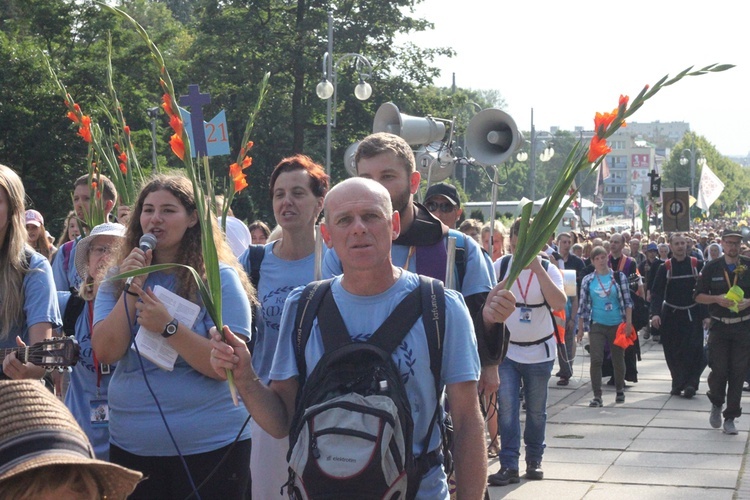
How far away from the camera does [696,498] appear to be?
803cm

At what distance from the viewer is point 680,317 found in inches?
566

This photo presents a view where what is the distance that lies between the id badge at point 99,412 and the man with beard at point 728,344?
25.9 ft

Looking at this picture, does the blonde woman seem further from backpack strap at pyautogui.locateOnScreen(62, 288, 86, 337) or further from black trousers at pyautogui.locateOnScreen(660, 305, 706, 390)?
black trousers at pyautogui.locateOnScreen(660, 305, 706, 390)

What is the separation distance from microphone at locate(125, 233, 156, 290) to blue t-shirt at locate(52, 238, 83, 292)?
2.12 m

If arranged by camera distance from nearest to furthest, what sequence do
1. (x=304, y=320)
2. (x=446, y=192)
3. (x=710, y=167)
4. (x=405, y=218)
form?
(x=304, y=320) → (x=405, y=218) → (x=446, y=192) → (x=710, y=167)

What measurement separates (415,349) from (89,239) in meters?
2.47

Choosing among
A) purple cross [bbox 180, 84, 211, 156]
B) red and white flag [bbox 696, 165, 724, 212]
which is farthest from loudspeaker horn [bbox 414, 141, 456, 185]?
red and white flag [bbox 696, 165, 724, 212]

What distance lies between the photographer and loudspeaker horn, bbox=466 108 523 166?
870cm

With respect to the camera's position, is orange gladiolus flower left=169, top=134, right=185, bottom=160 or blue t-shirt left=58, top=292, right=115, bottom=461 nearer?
orange gladiolus flower left=169, top=134, right=185, bottom=160

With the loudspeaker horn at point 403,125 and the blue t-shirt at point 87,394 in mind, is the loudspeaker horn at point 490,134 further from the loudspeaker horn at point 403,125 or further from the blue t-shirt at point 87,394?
the blue t-shirt at point 87,394

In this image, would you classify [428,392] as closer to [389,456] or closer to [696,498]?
[389,456]

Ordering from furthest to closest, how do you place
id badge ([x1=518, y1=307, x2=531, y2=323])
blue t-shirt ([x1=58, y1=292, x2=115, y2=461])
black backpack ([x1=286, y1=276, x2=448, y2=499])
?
id badge ([x1=518, y1=307, x2=531, y2=323]) → blue t-shirt ([x1=58, y1=292, x2=115, y2=461]) → black backpack ([x1=286, y1=276, x2=448, y2=499])

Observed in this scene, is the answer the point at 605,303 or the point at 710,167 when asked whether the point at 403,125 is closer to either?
the point at 605,303

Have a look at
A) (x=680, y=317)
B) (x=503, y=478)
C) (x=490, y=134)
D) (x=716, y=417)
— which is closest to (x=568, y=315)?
(x=680, y=317)
